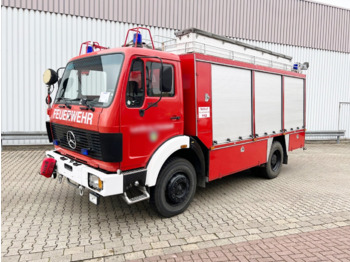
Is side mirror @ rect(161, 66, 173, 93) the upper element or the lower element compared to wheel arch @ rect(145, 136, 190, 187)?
upper

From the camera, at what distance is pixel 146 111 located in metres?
4.00

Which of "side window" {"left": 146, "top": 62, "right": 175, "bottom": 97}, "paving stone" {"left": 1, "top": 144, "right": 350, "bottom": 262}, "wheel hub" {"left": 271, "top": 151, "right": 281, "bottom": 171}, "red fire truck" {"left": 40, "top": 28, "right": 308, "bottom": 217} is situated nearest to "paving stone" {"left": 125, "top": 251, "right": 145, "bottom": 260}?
"paving stone" {"left": 1, "top": 144, "right": 350, "bottom": 262}

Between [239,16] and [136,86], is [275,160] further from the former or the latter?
[239,16]

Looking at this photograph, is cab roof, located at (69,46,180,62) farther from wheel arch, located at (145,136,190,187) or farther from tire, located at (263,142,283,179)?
tire, located at (263,142,283,179)

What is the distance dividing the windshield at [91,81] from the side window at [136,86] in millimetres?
188

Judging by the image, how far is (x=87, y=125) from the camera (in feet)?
12.8

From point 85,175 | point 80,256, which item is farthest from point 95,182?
point 80,256

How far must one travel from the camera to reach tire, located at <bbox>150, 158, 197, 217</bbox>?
4273mm

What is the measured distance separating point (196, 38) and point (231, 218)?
10.1 feet

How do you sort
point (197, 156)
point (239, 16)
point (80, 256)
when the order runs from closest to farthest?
point (80, 256), point (197, 156), point (239, 16)

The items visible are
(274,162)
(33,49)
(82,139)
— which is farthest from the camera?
(33,49)

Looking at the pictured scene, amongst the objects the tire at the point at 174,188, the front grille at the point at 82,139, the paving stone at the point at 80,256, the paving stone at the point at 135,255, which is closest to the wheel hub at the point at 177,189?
the tire at the point at 174,188

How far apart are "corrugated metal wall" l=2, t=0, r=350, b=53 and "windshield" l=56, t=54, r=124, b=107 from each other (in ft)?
20.3

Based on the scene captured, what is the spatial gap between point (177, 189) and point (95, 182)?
1.38 m
